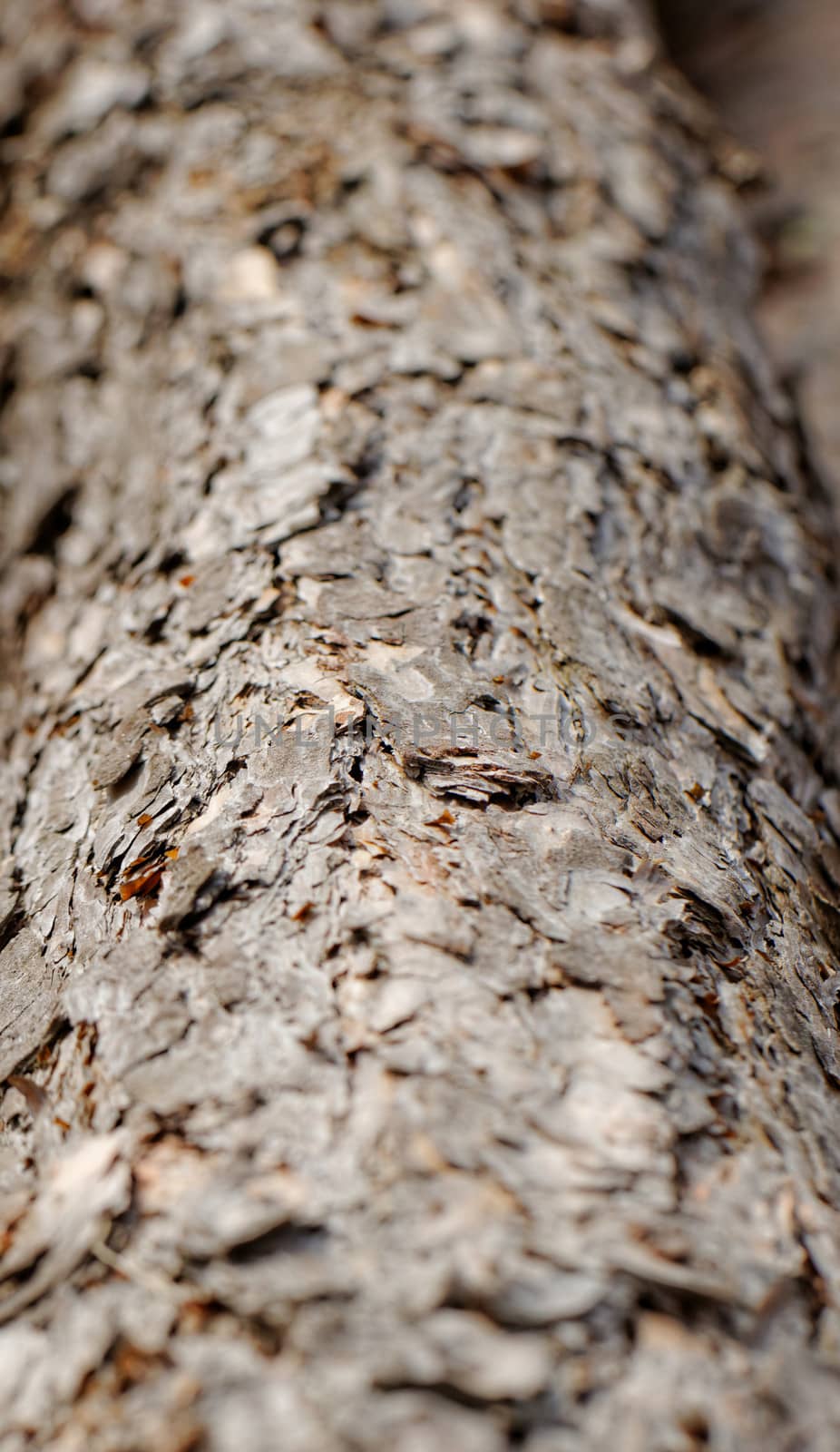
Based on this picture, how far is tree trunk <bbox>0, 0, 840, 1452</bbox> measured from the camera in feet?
1.78

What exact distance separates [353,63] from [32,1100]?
1296 millimetres

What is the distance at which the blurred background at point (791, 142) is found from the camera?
187cm

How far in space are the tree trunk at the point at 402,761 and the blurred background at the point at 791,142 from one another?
0.38 metres

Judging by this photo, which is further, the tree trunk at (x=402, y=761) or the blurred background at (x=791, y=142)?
the blurred background at (x=791, y=142)

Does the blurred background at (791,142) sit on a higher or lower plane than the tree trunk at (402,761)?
higher

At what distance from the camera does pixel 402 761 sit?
78 centimetres

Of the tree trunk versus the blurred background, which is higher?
the blurred background

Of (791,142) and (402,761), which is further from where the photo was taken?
(791,142)

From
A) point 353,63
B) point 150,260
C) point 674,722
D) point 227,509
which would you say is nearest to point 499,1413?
point 674,722

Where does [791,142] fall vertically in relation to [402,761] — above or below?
above

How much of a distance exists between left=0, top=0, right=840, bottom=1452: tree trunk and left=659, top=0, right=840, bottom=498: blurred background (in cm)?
38

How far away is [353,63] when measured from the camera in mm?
1360

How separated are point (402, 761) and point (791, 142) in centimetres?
212

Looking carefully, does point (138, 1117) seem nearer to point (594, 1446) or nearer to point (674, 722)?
point (594, 1446)
